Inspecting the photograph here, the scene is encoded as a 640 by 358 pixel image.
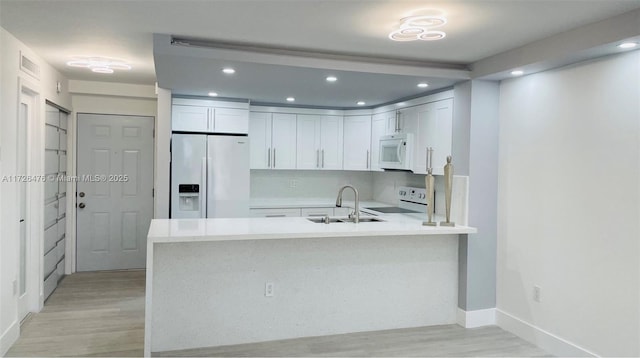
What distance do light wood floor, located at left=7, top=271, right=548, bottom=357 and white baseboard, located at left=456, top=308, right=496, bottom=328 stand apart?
0.07 metres

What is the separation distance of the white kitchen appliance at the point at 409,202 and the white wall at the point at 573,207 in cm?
133

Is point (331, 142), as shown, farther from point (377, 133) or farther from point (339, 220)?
point (339, 220)

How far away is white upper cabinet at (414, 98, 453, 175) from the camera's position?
445 cm

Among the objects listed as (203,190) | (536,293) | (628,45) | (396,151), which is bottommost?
(536,293)

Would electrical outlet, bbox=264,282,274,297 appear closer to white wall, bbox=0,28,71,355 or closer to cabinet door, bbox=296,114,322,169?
white wall, bbox=0,28,71,355

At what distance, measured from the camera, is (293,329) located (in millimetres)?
3770

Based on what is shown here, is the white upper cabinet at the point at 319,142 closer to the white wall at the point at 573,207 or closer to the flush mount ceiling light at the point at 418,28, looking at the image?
the white wall at the point at 573,207

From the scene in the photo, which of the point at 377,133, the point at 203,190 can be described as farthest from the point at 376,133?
the point at 203,190

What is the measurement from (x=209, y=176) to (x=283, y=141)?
1.16 m

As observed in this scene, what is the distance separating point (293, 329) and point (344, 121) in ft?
10.4

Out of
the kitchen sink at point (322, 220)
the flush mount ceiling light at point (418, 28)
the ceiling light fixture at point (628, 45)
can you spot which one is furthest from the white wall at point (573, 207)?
the kitchen sink at point (322, 220)

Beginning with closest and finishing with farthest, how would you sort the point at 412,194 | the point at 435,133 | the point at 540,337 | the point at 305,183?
the point at 540,337 < the point at 435,133 < the point at 412,194 < the point at 305,183

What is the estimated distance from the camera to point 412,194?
18.4ft

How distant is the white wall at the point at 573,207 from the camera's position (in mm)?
3025
